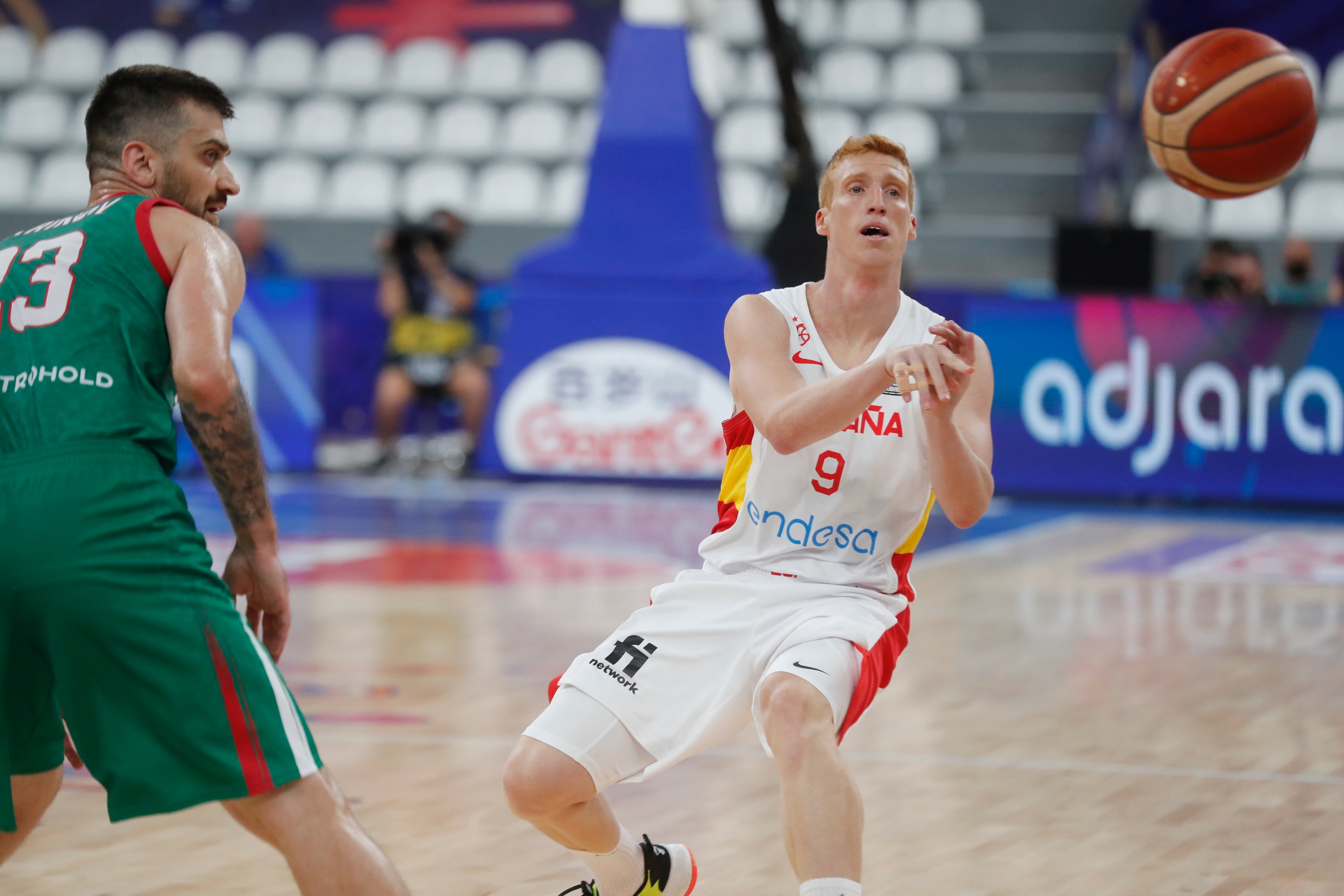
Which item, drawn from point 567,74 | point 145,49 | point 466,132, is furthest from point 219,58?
point 567,74

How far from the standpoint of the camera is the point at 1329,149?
624 inches

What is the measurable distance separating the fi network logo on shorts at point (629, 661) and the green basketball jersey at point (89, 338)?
0.99 m

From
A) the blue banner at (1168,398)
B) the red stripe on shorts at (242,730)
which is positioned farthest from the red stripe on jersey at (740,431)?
the blue banner at (1168,398)

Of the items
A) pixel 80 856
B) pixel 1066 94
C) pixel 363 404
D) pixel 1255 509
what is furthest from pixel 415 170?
pixel 80 856

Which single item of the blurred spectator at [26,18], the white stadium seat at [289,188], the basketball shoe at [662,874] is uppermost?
the blurred spectator at [26,18]

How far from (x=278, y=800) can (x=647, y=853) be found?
1080mm

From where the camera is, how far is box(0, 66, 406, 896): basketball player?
96.7 inches

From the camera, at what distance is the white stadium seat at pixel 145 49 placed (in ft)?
67.1

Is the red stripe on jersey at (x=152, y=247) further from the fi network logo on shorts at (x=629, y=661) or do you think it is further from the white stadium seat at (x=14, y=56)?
the white stadium seat at (x=14, y=56)

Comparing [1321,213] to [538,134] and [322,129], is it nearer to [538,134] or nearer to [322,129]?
[538,134]

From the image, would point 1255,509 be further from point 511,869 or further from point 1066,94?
point 511,869

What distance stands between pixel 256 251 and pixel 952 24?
27.6 feet

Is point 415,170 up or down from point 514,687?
up

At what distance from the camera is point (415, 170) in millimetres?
18219
